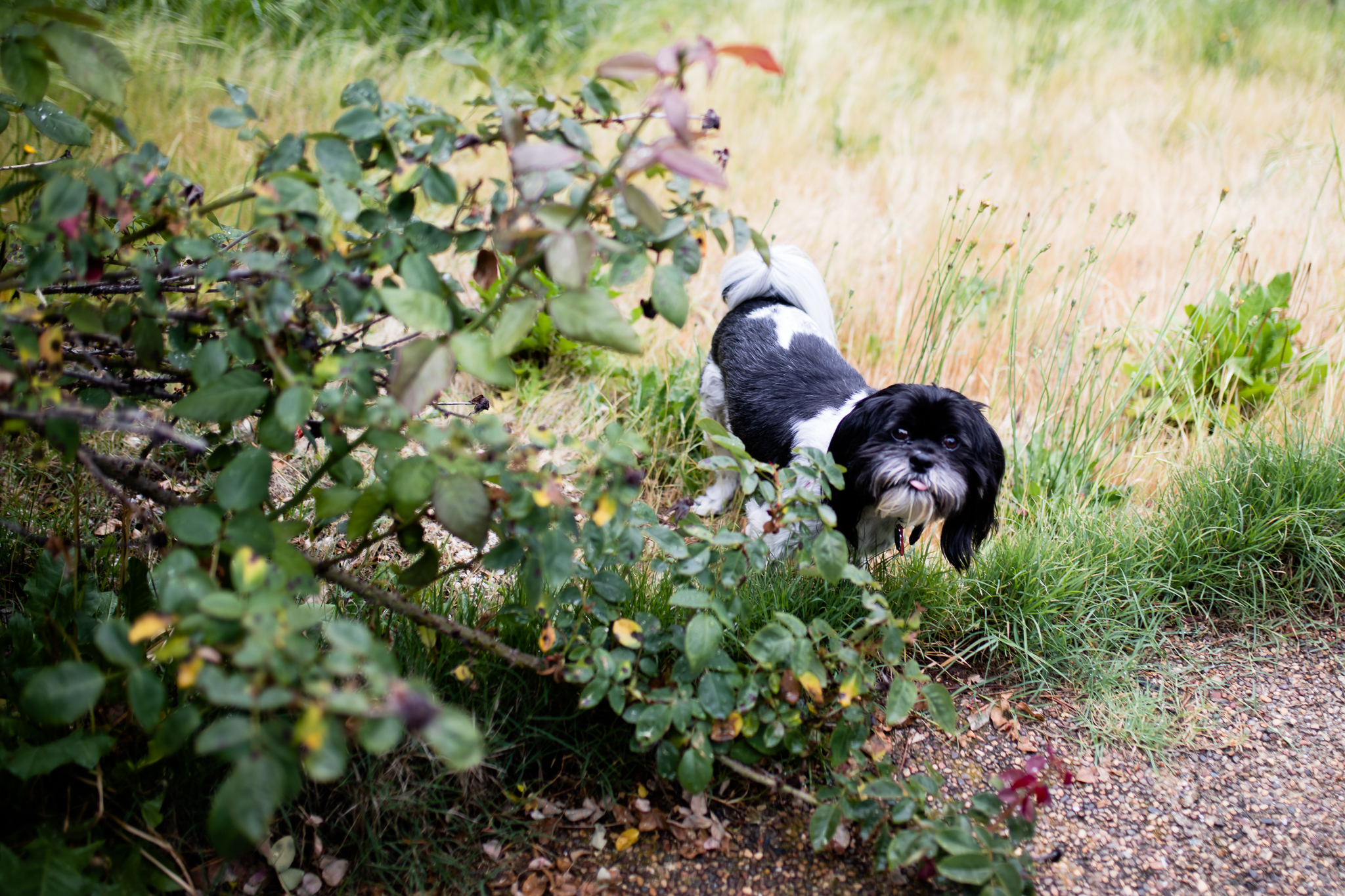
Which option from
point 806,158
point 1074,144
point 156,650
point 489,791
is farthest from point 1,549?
point 1074,144

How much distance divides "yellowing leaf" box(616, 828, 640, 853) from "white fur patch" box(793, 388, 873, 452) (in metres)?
1.26

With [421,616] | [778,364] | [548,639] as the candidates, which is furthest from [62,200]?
[778,364]

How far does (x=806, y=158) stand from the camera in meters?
5.27

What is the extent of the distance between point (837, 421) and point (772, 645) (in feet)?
3.84

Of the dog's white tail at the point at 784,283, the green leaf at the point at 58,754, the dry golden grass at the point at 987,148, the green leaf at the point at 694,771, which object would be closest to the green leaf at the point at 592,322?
the green leaf at the point at 694,771

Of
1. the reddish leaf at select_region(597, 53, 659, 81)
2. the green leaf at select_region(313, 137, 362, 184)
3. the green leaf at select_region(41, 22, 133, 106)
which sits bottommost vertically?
the green leaf at select_region(313, 137, 362, 184)

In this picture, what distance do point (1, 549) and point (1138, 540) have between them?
10.2 feet

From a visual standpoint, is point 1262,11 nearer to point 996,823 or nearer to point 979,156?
point 979,156

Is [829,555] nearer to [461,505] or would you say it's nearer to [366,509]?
[461,505]

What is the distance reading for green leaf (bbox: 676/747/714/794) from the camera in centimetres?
174

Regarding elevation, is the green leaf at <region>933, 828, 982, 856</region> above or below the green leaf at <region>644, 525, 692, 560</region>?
below

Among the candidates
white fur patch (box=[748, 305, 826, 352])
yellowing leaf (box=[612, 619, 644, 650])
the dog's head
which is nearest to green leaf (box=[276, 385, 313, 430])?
yellowing leaf (box=[612, 619, 644, 650])

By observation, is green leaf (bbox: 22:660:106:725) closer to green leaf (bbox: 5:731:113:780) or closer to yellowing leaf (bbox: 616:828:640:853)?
green leaf (bbox: 5:731:113:780)

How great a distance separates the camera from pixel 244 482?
1491 mm
